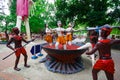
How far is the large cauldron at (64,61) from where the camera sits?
613 centimetres

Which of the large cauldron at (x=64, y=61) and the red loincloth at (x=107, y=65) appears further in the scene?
the large cauldron at (x=64, y=61)

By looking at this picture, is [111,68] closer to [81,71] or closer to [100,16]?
[81,71]

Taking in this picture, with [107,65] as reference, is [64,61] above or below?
below

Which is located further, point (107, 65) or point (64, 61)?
point (64, 61)

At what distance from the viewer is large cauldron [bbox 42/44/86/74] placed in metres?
6.13

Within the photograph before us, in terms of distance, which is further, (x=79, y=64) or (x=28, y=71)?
(x=79, y=64)

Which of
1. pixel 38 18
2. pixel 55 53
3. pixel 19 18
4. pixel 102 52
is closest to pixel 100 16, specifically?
pixel 19 18

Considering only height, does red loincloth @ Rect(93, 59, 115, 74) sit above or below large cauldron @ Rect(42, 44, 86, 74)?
above

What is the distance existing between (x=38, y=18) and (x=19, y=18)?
1129cm

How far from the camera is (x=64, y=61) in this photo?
6520mm

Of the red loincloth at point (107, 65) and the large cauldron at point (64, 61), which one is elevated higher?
the red loincloth at point (107, 65)

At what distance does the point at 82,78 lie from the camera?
18.7 ft

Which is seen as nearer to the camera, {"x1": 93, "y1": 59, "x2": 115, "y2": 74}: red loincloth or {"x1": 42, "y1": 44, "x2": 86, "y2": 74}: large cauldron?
{"x1": 93, "y1": 59, "x2": 115, "y2": 74}: red loincloth

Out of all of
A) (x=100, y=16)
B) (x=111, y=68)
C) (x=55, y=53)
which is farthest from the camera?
(x=100, y=16)
